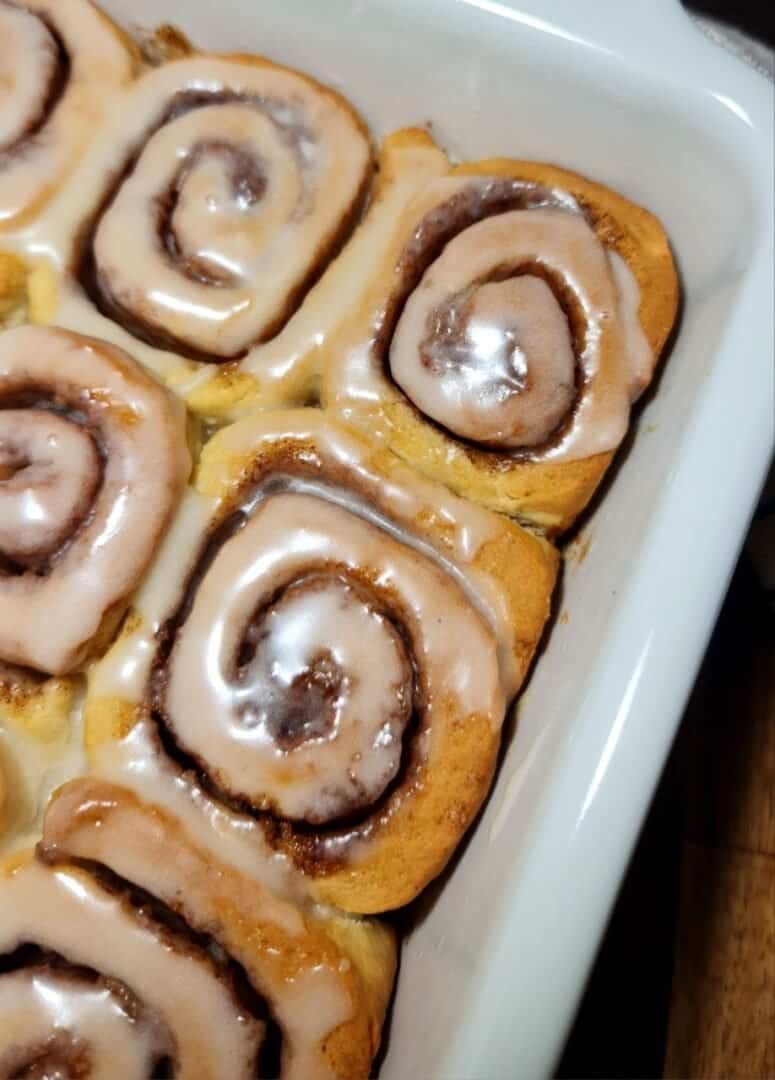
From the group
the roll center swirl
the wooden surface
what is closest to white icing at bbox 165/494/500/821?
the roll center swirl

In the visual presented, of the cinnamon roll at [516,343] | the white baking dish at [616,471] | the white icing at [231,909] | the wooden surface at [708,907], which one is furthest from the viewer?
the wooden surface at [708,907]

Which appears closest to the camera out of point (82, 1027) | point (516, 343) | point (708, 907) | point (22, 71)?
point (82, 1027)

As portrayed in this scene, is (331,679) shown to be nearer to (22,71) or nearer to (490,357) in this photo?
(490,357)

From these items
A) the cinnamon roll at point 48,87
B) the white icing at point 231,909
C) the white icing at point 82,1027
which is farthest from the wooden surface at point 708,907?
the cinnamon roll at point 48,87

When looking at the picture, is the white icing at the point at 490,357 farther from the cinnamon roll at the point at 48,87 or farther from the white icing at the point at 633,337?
the cinnamon roll at the point at 48,87

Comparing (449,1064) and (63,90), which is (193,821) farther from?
(63,90)

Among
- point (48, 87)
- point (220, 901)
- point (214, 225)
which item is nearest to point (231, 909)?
point (220, 901)

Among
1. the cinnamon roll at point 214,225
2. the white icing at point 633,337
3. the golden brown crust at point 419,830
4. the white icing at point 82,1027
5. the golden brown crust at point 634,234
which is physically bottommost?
the white icing at point 82,1027
